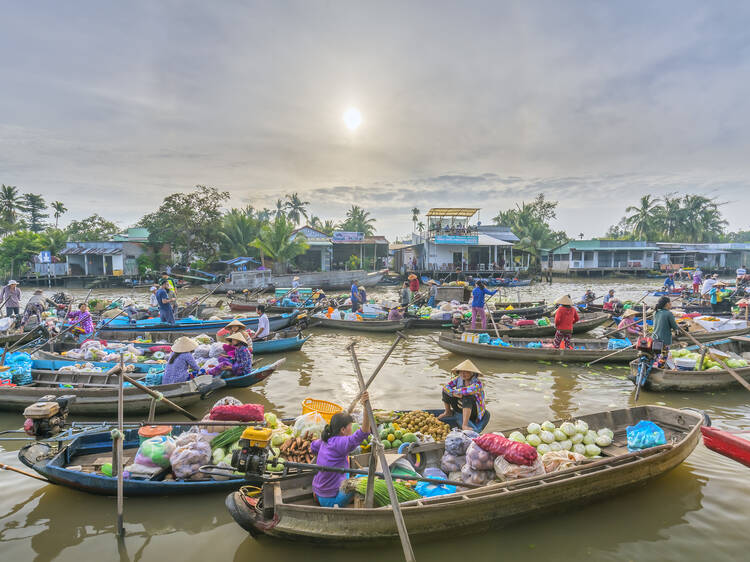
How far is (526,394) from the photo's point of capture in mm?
8391

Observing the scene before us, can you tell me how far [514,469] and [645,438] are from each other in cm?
204

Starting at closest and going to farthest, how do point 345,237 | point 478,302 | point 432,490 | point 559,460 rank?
1. point 432,490
2. point 559,460
3. point 478,302
4. point 345,237

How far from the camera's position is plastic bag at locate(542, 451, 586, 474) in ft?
14.6

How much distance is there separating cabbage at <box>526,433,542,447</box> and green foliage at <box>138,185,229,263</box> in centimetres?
3569

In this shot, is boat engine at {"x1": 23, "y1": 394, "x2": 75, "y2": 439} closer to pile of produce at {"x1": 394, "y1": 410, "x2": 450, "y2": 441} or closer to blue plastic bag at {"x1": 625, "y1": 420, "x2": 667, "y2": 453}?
pile of produce at {"x1": 394, "y1": 410, "x2": 450, "y2": 441}

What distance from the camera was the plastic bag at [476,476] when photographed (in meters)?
4.32

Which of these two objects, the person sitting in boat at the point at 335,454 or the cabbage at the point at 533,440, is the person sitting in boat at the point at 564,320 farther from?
the person sitting in boat at the point at 335,454

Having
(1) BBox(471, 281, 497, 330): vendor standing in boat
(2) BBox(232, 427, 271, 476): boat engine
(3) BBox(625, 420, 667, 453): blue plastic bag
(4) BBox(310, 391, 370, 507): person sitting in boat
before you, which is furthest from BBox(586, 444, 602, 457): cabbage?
(1) BBox(471, 281, 497, 330): vendor standing in boat

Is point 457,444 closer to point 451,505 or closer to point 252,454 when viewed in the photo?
point 451,505

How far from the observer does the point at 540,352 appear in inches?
400

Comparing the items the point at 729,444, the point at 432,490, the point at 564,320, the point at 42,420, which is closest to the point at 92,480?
the point at 42,420

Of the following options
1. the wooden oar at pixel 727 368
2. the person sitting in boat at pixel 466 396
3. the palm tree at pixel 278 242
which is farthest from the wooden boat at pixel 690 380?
the palm tree at pixel 278 242

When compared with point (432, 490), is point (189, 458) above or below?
above

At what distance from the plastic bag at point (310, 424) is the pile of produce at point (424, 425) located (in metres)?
1.09
